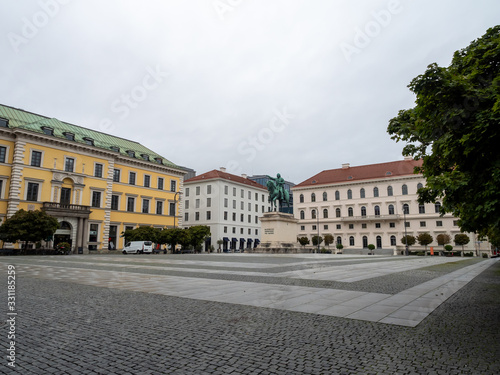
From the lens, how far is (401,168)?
267 ft

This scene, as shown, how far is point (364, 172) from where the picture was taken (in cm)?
8662

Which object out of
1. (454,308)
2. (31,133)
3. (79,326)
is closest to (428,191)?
(454,308)

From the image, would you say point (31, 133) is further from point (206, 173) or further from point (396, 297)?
point (396, 297)

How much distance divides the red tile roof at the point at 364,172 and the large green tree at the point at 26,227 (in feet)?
225

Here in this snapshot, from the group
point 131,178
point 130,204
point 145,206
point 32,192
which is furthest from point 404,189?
point 32,192

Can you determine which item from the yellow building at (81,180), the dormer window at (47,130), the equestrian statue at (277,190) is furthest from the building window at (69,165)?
the equestrian statue at (277,190)

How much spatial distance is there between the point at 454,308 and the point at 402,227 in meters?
76.4

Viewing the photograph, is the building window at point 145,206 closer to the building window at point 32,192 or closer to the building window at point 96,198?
the building window at point 96,198

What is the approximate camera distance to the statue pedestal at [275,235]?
4533cm

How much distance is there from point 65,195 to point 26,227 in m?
11.8

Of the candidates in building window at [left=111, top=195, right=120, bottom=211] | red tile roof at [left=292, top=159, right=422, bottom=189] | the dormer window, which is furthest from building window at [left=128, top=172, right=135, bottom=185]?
red tile roof at [left=292, top=159, right=422, bottom=189]

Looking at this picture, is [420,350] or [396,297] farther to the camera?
[396,297]

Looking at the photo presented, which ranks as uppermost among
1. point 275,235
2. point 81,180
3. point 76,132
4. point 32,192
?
point 76,132

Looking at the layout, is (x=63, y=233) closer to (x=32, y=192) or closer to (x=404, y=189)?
(x=32, y=192)
